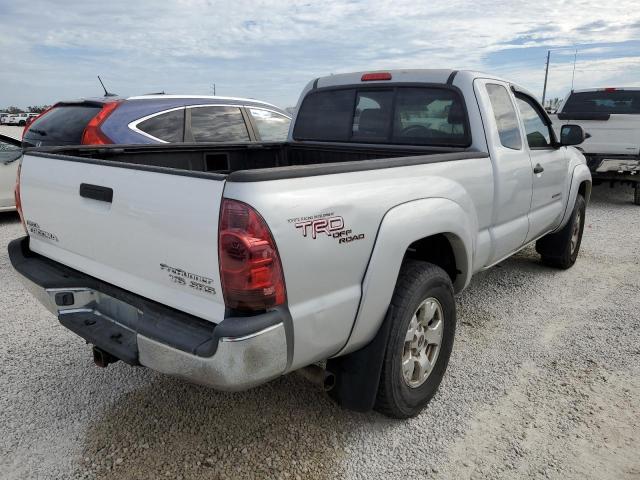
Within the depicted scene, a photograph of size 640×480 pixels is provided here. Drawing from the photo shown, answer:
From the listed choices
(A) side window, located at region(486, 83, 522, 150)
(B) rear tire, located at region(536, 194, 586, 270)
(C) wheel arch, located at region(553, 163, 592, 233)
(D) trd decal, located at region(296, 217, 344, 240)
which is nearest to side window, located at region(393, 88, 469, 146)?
(A) side window, located at region(486, 83, 522, 150)

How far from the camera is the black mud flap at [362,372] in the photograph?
2.53m

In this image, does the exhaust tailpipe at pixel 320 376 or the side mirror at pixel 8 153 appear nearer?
the exhaust tailpipe at pixel 320 376

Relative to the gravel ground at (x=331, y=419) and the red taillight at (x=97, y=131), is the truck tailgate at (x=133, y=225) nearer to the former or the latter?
the gravel ground at (x=331, y=419)

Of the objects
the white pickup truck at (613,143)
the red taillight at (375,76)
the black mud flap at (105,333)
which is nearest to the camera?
the black mud flap at (105,333)

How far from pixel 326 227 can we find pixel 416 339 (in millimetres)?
1042

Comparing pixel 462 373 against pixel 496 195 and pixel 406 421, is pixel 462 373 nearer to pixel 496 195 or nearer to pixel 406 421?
pixel 406 421

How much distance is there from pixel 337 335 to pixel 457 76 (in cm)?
219

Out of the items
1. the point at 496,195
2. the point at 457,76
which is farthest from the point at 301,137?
the point at 496,195

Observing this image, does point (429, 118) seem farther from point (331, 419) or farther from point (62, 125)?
point (62, 125)

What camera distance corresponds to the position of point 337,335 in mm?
2277

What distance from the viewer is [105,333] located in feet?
7.97

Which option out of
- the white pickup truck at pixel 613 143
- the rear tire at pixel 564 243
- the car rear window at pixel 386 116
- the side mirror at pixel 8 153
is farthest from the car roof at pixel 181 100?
the white pickup truck at pixel 613 143

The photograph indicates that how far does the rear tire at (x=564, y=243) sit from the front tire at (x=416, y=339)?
2.94 metres

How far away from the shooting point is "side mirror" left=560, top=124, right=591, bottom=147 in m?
4.48
